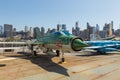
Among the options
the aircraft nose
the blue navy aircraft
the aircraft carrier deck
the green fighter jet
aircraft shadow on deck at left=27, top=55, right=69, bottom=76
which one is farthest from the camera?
the blue navy aircraft

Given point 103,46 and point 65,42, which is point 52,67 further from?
point 103,46

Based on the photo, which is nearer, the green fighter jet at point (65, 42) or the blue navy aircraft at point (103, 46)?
the green fighter jet at point (65, 42)

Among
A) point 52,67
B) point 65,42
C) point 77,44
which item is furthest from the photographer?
point 65,42

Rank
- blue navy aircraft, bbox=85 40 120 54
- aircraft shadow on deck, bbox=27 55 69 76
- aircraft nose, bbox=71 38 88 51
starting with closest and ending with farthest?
aircraft shadow on deck, bbox=27 55 69 76 < aircraft nose, bbox=71 38 88 51 < blue navy aircraft, bbox=85 40 120 54

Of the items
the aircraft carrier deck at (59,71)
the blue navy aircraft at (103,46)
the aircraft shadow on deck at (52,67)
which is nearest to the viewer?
the aircraft carrier deck at (59,71)

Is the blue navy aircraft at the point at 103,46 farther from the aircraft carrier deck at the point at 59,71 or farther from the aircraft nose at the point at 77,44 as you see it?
the aircraft nose at the point at 77,44

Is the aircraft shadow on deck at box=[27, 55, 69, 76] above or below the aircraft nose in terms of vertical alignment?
below

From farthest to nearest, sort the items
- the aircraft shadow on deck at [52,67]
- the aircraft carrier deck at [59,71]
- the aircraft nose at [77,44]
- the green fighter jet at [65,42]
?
the green fighter jet at [65,42], the aircraft nose at [77,44], the aircraft shadow on deck at [52,67], the aircraft carrier deck at [59,71]

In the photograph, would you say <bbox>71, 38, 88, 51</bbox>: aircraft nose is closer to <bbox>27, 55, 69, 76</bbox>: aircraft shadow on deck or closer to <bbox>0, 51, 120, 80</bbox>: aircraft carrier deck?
<bbox>0, 51, 120, 80</bbox>: aircraft carrier deck

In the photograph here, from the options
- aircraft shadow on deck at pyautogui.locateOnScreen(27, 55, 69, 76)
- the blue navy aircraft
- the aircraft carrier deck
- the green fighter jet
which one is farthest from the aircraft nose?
the blue navy aircraft

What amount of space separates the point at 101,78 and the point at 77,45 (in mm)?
4190

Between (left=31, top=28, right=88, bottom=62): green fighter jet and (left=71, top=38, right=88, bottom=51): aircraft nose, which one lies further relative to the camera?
(left=31, top=28, right=88, bottom=62): green fighter jet

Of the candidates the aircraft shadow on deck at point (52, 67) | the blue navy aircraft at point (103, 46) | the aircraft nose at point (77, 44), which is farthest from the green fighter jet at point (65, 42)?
the blue navy aircraft at point (103, 46)

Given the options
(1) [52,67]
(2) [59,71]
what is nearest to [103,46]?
(1) [52,67]
